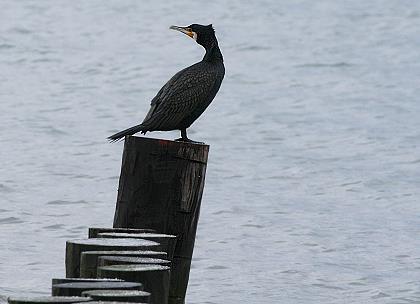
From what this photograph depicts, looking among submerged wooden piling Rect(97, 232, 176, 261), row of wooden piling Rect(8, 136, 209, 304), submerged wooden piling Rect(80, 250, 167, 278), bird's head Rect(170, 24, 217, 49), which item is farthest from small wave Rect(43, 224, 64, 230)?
submerged wooden piling Rect(80, 250, 167, 278)

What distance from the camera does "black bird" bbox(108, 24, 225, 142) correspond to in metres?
7.64

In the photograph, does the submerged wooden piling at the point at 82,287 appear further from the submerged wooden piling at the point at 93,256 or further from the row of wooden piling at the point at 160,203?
the row of wooden piling at the point at 160,203

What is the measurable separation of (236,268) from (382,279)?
4.07 ft

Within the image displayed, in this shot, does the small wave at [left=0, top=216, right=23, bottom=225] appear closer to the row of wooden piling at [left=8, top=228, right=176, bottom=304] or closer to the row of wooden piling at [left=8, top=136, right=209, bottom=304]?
the row of wooden piling at [left=8, top=136, right=209, bottom=304]

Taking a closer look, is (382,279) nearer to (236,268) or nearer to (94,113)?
(236,268)

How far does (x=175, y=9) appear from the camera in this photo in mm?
31734

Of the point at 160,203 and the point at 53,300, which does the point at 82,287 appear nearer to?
the point at 53,300

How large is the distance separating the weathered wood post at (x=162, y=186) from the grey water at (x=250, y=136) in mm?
1654

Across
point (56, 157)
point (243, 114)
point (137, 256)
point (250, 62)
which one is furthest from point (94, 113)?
point (137, 256)

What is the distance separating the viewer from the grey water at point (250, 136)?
11.3m

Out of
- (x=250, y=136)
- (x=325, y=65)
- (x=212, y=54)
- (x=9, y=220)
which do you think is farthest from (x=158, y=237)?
(x=325, y=65)

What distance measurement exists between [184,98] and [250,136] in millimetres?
12020

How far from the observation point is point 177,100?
7.64 meters

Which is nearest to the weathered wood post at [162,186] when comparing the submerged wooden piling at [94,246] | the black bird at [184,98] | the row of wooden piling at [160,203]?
the row of wooden piling at [160,203]
